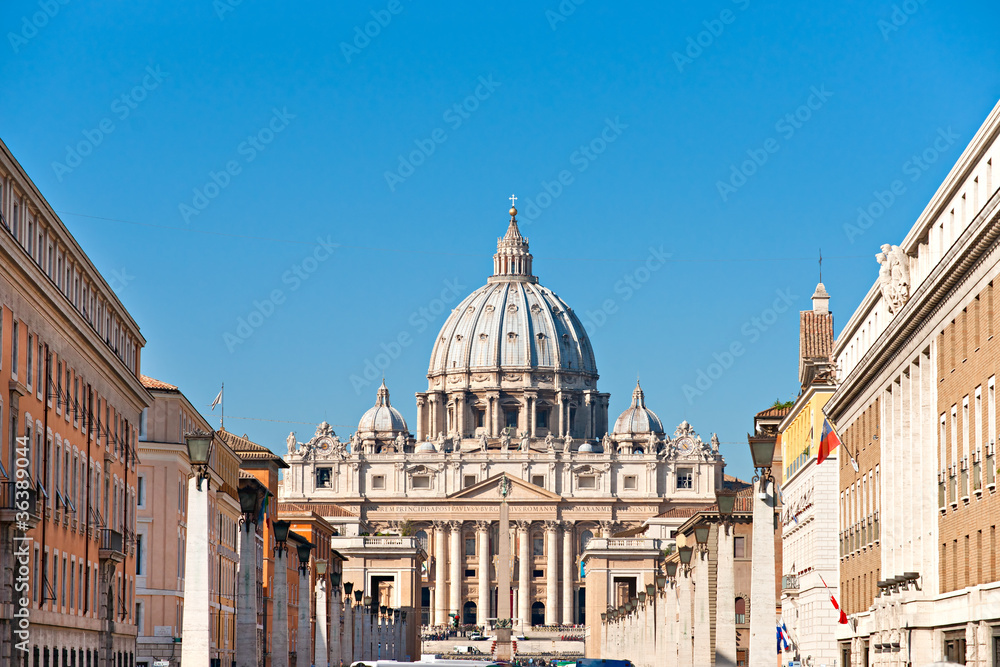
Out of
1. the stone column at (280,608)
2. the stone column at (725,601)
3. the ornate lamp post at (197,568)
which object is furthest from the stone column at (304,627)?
the ornate lamp post at (197,568)

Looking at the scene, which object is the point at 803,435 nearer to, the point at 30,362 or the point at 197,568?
the point at 30,362

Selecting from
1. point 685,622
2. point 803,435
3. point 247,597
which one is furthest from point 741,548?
point 247,597

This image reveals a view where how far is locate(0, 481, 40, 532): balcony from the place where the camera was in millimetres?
35094

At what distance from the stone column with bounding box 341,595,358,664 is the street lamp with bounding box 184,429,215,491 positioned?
4618 centimetres

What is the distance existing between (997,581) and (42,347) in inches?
836

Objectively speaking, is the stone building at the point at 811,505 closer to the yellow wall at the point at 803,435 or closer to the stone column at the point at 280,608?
the yellow wall at the point at 803,435

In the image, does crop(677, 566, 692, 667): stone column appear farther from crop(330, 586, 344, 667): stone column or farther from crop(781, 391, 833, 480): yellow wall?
crop(330, 586, 344, 667): stone column

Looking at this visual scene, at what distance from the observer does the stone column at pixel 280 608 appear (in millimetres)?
42219

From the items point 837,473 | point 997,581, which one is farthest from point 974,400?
point 837,473

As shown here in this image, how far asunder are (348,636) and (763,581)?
48.8 metres

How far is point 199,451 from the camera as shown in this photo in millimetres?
30844

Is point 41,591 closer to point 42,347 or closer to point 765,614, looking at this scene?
point 42,347

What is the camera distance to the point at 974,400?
37781 mm

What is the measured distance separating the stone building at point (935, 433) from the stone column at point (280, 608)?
1423cm
